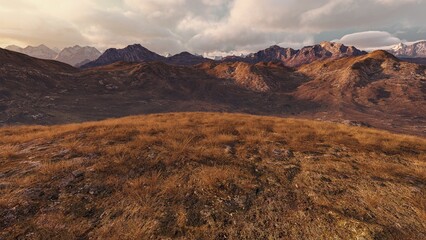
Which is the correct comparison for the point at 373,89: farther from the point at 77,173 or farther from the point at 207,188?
the point at 77,173

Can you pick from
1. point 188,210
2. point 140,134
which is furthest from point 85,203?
point 140,134

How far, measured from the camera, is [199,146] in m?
11.7

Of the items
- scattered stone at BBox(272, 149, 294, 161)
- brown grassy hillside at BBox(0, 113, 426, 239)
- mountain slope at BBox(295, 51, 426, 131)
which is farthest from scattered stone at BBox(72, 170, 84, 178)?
mountain slope at BBox(295, 51, 426, 131)

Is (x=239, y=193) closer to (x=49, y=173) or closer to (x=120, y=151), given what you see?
(x=120, y=151)

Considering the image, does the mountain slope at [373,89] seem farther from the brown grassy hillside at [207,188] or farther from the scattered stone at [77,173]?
the scattered stone at [77,173]

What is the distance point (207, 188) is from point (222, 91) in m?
151

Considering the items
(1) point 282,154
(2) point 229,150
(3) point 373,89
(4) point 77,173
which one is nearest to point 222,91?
(3) point 373,89

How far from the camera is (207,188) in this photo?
8.14m

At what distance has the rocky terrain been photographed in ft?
305

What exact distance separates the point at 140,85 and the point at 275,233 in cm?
14477

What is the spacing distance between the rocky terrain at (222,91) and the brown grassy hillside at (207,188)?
245 ft

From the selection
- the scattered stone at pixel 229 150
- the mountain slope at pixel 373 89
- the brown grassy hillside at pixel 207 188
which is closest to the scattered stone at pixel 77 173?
the brown grassy hillside at pixel 207 188

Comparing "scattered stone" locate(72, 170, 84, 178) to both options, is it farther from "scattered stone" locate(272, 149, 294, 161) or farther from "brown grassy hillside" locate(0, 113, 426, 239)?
"scattered stone" locate(272, 149, 294, 161)

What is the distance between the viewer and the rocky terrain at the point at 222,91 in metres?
93.0
